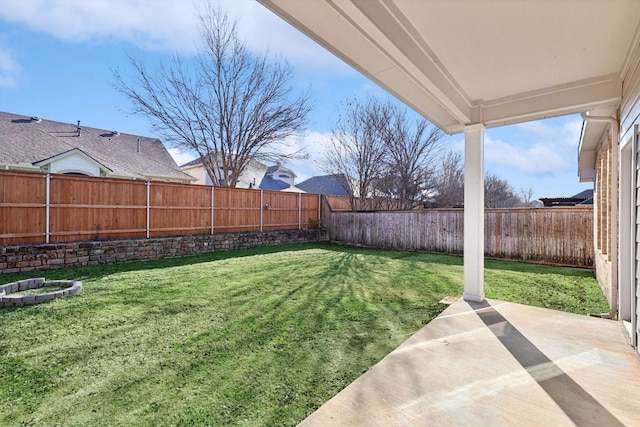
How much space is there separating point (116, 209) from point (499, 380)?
8.08 meters

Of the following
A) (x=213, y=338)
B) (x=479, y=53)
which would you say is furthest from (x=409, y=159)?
(x=213, y=338)

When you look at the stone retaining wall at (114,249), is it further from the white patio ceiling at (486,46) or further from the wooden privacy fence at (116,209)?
the white patio ceiling at (486,46)

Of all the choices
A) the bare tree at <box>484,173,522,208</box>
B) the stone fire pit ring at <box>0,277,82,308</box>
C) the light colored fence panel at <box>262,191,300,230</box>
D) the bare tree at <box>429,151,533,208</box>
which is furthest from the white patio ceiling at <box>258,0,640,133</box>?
the bare tree at <box>484,173,522,208</box>

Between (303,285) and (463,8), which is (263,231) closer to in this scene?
(303,285)

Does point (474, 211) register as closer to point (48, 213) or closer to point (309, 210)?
point (48, 213)

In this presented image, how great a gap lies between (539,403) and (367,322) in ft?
5.25

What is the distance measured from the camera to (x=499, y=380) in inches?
80.5

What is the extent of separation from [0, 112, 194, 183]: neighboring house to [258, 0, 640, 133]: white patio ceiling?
11948 millimetres

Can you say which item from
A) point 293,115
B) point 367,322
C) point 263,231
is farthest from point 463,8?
point 293,115

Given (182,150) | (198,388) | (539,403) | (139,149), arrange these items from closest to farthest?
1. (539,403)
2. (198,388)
3. (182,150)
4. (139,149)

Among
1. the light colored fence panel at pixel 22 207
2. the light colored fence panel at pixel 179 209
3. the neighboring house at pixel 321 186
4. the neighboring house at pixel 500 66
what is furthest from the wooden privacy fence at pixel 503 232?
the neighboring house at pixel 321 186

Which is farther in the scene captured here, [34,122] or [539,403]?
[34,122]

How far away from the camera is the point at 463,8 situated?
199cm

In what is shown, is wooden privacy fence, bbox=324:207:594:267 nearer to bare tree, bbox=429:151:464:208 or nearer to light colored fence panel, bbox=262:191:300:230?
light colored fence panel, bbox=262:191:300:230
